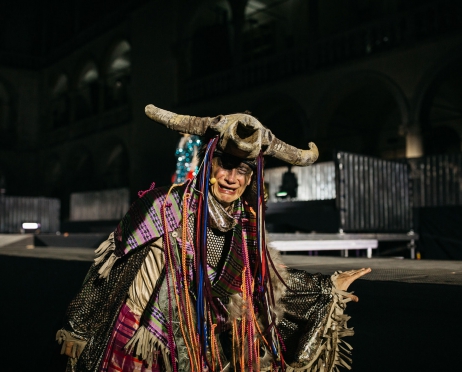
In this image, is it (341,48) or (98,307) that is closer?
(98,307)

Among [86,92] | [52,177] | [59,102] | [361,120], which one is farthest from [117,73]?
[361,120]

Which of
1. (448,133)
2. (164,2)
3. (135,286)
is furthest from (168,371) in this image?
(164,2)

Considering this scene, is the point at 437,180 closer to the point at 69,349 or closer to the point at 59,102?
the point at 69,349

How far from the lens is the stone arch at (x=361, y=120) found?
469 inches

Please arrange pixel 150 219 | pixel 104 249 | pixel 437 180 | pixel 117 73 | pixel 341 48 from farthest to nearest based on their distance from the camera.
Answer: pixel 117 73 < pixel 341 48 < pixel 437 180 < pixel 104 249 < pixel 150 219

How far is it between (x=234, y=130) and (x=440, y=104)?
13.4 meters

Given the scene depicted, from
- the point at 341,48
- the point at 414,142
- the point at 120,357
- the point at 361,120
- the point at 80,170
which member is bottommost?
the point at 120,357

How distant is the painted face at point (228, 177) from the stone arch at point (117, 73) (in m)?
16.7

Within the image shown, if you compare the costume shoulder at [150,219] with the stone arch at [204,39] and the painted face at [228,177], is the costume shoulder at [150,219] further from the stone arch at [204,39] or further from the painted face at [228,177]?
the stone arch at [204,39]

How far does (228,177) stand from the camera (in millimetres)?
1964

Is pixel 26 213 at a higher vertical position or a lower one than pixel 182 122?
lower

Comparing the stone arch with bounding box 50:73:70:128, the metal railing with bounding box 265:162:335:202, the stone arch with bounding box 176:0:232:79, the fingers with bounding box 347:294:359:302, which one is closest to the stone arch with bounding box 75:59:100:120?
the stone arch with bounding box 50:73:70:128

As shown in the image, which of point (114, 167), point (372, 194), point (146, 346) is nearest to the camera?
point (146, 346)

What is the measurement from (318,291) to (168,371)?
671 millimetres
